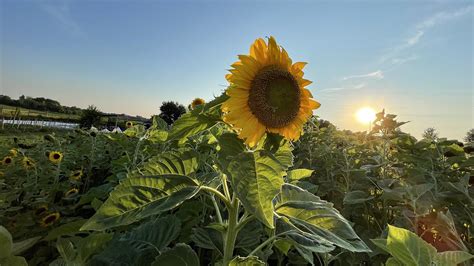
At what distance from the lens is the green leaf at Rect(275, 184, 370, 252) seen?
0.83m

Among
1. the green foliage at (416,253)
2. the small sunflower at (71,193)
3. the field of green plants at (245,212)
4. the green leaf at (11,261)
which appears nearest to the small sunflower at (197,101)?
the field of green plants at (245,212)

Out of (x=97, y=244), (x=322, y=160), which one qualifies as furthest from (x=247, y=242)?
(x=322, y=160)

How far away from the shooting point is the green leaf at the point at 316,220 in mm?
831

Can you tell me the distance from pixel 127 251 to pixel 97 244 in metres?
0.17

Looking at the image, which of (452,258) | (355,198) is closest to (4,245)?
(452,258)

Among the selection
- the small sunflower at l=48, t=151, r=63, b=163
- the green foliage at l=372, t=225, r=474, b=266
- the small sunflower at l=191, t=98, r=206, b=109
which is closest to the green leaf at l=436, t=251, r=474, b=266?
the green foliage at l=372, t=225, r=474, b=266

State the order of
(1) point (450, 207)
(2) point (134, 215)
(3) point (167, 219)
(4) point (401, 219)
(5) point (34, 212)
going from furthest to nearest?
1. (5) point (34, 212)
2. (1) point (450, 207)
3. (4) point (401, 219)
4. (3) point (167, 219)
5. (2) point (134, 215)

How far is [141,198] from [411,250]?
2.22 feet

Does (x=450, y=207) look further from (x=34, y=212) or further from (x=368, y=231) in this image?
(x=34, y=212)

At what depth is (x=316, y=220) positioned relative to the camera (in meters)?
0.89

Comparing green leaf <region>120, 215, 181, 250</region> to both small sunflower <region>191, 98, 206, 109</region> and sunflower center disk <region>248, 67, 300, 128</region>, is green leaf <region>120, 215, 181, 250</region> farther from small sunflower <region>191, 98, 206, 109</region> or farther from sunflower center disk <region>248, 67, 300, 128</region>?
small sunflower <region>191, 98, 206, 109</region>

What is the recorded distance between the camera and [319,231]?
852mm

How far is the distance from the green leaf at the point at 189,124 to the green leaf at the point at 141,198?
0.43 feet

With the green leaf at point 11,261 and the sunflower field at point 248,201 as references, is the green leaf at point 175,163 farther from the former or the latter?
the green leaf at point 11,261
